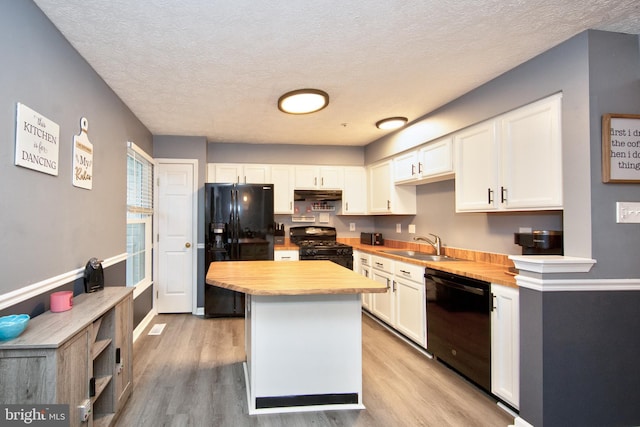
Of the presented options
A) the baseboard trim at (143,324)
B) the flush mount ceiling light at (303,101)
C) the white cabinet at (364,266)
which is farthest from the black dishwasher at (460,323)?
the baseboard trim at (143,324)

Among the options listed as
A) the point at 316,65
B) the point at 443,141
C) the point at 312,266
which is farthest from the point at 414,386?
the point at 316,65

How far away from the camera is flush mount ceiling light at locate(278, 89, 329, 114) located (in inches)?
110

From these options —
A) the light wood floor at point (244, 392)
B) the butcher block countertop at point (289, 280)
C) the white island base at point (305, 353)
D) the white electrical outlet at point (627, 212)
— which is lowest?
the light wood floor at point (244, 392)

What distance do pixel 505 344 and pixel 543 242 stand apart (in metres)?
0.71

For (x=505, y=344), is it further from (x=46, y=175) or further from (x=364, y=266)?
(x=46, y=175)

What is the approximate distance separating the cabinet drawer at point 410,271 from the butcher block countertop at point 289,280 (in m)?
0.89

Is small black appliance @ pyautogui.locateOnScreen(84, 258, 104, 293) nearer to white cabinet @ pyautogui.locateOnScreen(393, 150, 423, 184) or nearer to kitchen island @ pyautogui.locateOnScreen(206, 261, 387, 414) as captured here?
kitchen island @ pyautogui.locateOnScreen(206, 261, 387, 414)

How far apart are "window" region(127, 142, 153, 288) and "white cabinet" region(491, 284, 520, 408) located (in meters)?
3.40

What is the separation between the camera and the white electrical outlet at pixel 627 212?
6.37ft

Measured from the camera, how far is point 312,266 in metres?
2.74

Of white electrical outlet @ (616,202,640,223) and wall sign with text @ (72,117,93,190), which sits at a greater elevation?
wall sign with text @ (72,117,93,190)

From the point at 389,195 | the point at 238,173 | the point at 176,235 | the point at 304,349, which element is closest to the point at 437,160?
the point at 389,195

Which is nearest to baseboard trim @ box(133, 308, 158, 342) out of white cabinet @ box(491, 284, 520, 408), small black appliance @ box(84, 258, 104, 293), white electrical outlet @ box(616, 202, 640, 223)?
small black appliance @ box(84, 258, 104, 293)

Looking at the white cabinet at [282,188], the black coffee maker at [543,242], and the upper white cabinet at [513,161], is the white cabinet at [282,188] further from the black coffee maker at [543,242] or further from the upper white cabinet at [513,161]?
the black coffee maker at [543,242]
